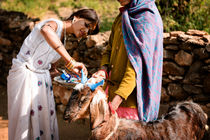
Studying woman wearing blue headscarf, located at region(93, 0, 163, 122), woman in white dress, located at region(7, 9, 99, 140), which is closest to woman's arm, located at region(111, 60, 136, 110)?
woman wearing blue headscarf, located at region(93, 0, 163, 122)

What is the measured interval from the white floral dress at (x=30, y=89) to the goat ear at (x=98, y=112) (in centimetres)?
100

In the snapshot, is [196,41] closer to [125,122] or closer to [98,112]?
[125,122]

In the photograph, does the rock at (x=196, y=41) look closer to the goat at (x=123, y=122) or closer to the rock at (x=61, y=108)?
the goat at (x=123, y=122)

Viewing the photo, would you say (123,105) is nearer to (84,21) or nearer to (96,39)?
(84,21)

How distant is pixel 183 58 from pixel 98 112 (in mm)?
2762

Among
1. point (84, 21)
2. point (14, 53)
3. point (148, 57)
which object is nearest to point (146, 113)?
point (148, 57)

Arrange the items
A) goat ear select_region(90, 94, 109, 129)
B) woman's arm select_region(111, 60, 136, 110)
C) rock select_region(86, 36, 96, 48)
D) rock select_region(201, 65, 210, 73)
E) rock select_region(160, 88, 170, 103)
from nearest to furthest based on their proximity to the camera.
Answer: goat ear select_region(90, 94, 109, 129) → woman's arm select_region(111, 60, 136, 110) → rock select_region(201, 65, 210, 73) → rock select_region(160, 88, 170, 103) → rock select_region(86, 36, 96, 48)

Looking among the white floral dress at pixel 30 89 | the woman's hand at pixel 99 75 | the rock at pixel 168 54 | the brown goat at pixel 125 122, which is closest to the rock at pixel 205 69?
the rock at pixel 168 54

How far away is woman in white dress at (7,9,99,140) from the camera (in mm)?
2158

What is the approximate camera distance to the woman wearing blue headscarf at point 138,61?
5.23 ft

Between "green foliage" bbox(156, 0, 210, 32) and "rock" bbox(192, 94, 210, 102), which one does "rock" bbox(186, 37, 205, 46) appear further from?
"green foliage" bbox(156, 0, 210, 32)

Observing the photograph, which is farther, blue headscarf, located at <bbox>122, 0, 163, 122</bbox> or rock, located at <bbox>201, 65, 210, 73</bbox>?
rock, located at <bbox>201, 65, 210, 73</bbox>

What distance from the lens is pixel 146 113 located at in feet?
5.63

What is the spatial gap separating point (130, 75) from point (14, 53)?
5344 mm
